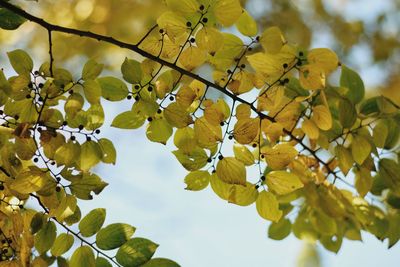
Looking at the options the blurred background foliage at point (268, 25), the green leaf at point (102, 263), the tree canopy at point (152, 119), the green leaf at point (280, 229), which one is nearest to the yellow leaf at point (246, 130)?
the tree canopy at point (152, 119)

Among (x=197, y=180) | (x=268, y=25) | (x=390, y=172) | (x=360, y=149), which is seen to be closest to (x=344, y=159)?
(x=360, y=149)

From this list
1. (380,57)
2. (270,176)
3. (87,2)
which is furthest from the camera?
(380,57)

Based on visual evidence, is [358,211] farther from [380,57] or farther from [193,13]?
[380,57]

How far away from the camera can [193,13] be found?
31.3 inches

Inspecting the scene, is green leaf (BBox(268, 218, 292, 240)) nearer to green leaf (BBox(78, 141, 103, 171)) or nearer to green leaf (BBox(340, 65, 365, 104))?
green leaf (BBox(340, 65, 365, 104))

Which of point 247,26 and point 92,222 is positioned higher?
point 247,26

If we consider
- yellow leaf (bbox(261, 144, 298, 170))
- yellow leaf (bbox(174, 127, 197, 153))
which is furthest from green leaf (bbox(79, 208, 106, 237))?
yellow leaf (bbox(261, 144, 298, 170))

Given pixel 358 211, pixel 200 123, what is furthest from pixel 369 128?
pixel 200 123

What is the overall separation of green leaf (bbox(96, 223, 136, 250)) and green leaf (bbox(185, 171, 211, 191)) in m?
0.11

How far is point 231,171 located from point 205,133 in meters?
0.06

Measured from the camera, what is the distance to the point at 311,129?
3.07 ft

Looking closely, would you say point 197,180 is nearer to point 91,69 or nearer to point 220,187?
point 220,187

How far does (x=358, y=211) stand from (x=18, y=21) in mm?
673

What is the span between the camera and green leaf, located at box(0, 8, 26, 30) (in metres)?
0.78
